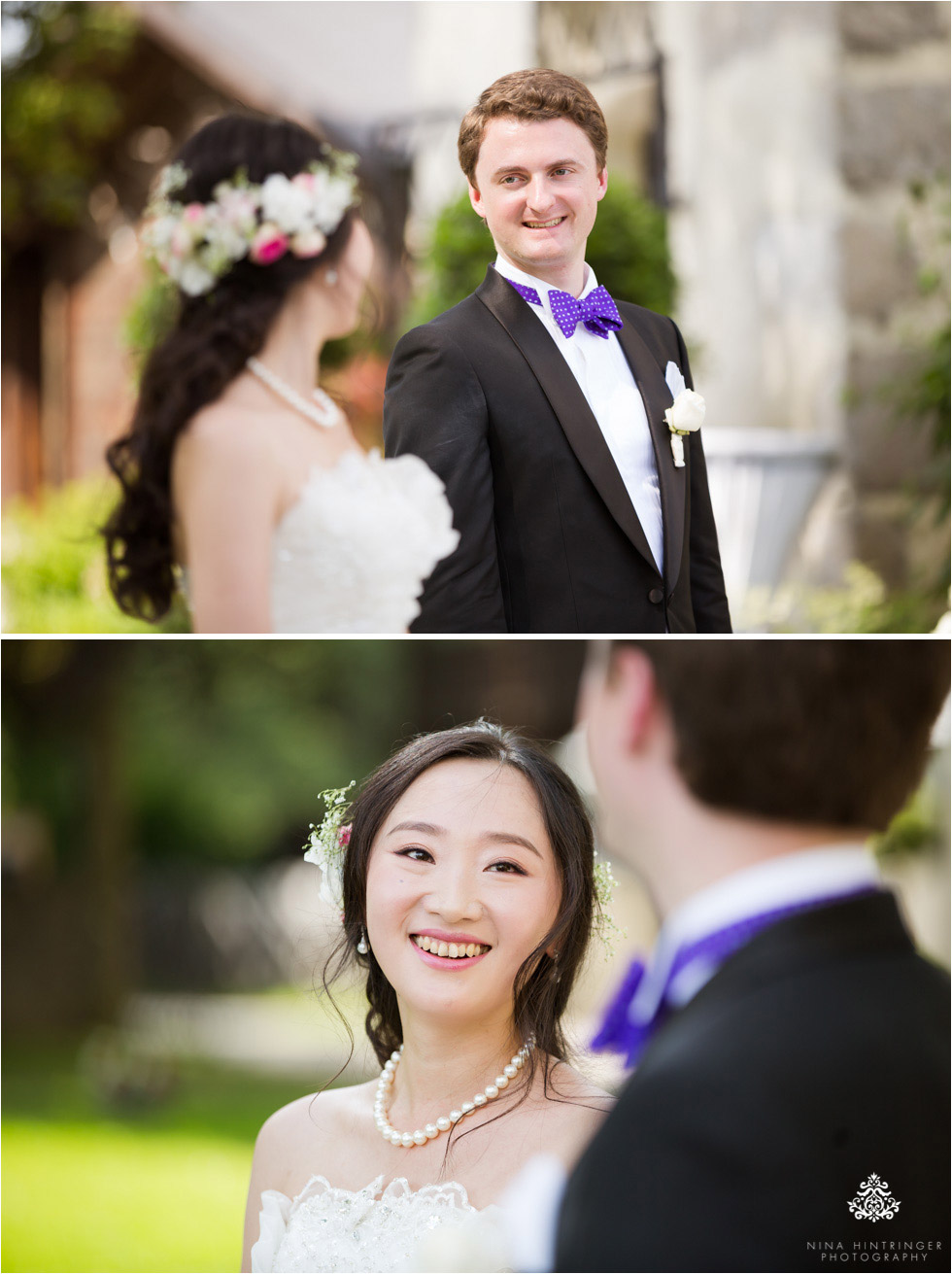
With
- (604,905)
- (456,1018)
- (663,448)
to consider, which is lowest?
(456,1018)

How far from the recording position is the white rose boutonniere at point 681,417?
4.70 feet

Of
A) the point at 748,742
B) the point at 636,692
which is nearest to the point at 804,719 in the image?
the point at 748,742

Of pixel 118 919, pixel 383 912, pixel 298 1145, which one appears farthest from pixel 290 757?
pixel 118 919

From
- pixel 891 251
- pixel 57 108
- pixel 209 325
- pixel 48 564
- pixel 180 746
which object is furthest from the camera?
pixel 57 108

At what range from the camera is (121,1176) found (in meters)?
2.09

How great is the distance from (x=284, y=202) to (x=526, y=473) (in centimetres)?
52

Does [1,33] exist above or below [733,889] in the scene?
above

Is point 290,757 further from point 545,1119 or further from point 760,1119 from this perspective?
point 760,1119

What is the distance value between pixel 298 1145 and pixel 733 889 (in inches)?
23.6

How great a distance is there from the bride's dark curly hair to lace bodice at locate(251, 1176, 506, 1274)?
84 centimetres

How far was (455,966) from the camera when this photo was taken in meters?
1.33

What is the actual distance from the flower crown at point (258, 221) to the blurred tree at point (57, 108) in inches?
65.7

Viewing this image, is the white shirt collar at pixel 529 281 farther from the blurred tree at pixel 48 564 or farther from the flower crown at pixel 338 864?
the blurred tree at pixel 48 564

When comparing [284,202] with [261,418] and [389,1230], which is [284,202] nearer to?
[261,418]
